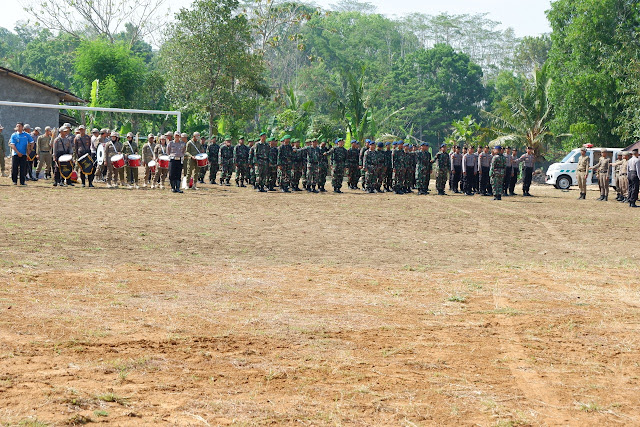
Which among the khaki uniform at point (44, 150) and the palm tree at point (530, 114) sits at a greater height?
the palm tree at point (530, 114)

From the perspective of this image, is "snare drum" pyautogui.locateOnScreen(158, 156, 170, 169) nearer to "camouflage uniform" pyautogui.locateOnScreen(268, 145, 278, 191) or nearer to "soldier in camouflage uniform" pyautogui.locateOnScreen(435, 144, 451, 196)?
"camouflage uniform" pyautogui.locateOnScreen(268, 145, 278, 191)

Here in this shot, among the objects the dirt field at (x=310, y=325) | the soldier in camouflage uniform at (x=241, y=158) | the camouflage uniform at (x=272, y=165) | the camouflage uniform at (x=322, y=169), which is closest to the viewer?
the dirt field at (x=310, y=325)

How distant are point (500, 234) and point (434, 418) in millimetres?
9940

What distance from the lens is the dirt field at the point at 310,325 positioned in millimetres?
5020

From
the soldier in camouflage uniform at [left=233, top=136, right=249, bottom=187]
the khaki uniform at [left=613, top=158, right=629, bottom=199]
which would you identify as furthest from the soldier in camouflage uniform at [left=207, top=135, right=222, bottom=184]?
the khaki uniform at [left=613, top=158, right=629, bottom=199]

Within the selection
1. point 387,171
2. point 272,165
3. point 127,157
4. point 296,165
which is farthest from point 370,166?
point 127,157

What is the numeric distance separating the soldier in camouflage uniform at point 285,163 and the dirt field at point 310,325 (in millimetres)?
9459

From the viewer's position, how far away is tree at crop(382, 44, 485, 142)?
60906 mm

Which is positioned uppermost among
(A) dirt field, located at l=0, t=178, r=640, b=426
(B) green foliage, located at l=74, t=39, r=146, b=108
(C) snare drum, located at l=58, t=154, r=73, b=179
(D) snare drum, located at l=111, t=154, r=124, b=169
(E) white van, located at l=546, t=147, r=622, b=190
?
(B) green foliage, located at l=74, t=39, r=146, b=108

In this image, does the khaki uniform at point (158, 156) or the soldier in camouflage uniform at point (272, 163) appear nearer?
the khaki uniform at point (158, 156)

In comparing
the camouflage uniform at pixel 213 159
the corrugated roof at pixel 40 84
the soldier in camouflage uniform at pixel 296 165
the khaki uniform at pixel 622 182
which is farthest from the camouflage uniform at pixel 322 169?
the corrugated roof at pixel 40 84

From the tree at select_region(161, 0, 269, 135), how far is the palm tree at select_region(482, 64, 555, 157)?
1183 centimetres

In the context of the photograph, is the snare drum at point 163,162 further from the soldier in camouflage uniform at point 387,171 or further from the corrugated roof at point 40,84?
the corrugated roof at point 40,84

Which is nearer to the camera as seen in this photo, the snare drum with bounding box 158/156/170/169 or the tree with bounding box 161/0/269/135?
the snare drum with bounding box 158/156/170/169
